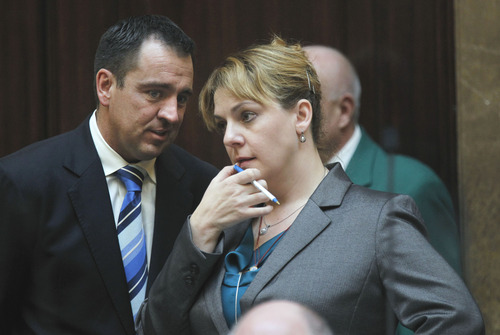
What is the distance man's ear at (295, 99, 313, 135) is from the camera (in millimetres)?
2170

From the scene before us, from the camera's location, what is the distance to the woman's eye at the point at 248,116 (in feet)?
7.03

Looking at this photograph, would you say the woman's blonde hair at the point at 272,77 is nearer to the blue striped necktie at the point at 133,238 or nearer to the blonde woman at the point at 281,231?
the blonde woman at the point at 281,231

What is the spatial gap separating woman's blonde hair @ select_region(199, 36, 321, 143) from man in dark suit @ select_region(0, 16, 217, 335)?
315 mm

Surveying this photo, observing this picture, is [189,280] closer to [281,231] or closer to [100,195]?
[281,231]

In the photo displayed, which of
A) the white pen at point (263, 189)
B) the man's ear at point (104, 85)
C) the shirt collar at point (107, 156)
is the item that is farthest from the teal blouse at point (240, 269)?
the man's ear at point (104, 85)

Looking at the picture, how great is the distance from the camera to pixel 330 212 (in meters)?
2.09

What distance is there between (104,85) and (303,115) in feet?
2.52

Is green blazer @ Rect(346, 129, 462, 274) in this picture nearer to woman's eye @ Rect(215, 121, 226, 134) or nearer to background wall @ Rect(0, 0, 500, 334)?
background wall @ Rect(0, 0, 500, 334)

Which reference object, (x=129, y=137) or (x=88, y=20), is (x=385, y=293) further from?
(x=88, y=20)

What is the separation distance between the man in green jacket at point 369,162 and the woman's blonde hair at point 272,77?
17.3 inches

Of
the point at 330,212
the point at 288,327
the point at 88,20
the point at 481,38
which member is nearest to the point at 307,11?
the point at 481,38

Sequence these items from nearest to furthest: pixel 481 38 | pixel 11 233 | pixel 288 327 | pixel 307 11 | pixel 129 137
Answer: pixel 288 327
pixel 11 233
pixel 129 137
pixel 481 38
pixel 307 11

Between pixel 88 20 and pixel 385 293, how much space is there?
171cm

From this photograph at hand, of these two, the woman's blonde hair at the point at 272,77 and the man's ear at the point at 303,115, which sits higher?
the woman's blonde hair at the point at 272,77
